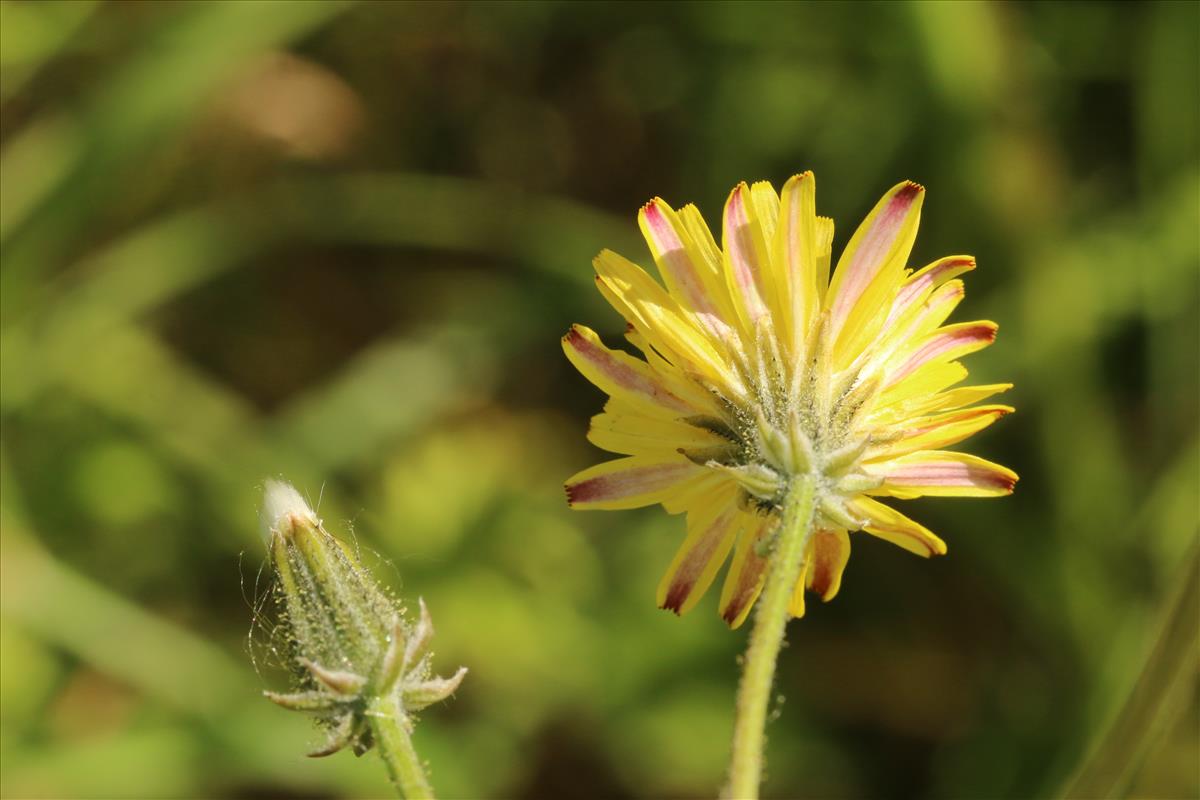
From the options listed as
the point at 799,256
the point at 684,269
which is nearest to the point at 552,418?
the point at 684,269

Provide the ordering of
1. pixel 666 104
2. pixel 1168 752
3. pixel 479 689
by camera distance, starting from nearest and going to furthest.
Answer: pixel 1168 752 < pixel 479 689 < pixel 666 104

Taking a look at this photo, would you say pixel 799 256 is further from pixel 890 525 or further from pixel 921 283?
pixel 890 525

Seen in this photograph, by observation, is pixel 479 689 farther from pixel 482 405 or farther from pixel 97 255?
pixel 97 255

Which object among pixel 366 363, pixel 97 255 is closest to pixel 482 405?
pixel 366 363

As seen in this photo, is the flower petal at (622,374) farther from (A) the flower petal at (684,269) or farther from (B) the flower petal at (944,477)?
(B) the flower petal at (944,477)

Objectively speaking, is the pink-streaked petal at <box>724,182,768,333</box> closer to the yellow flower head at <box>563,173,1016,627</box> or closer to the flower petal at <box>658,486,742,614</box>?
the yellow flower head at <box>563,173,1016,627</box>
